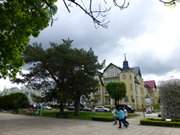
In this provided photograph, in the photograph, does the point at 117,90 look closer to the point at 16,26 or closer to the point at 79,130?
the point at 79,130

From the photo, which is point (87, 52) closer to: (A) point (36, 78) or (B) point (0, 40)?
(A) point (36, 78)

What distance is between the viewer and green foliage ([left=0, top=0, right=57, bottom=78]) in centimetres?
1322

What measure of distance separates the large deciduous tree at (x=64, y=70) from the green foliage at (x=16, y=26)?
2940 centimetres

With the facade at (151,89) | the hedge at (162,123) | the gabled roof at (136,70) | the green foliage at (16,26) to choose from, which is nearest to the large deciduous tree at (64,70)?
the hedge at (162,123)

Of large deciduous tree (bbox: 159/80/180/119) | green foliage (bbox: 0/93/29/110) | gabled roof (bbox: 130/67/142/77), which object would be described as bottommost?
large deciduous tree (bbox: 159/80/180/119)

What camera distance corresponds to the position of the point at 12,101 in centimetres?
6419

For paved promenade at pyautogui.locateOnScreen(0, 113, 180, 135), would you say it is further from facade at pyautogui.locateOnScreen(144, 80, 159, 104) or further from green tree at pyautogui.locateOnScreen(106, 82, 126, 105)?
facade at pyautogui.locateOnScreen(144, 80, 159, 104)

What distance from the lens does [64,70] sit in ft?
152

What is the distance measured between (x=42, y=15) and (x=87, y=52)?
3443cm

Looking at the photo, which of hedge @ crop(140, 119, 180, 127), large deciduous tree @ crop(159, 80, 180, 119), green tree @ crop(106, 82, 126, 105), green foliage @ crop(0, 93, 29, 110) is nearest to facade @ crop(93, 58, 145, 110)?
green tree @ crop(106, 82, 126, 105)

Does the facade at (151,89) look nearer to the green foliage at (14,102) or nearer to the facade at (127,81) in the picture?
the facade at (127,81)

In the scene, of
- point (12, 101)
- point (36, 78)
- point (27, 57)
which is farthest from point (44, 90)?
point (12, 101)

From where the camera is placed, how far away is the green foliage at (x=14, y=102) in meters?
63.9

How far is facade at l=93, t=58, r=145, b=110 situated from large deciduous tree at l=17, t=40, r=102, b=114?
48.0m
